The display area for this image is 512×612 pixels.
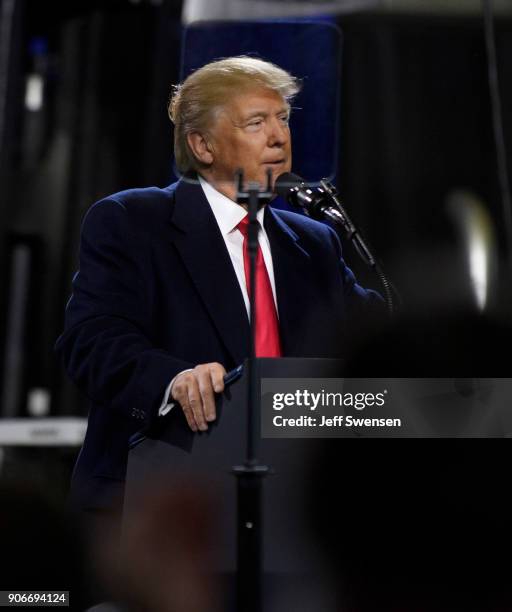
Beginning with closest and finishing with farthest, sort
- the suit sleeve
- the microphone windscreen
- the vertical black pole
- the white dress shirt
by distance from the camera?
the vertical black pole < the suit sleeve < the microphone windscreen < the white dress shirt

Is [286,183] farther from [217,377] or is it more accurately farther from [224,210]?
[217,377]

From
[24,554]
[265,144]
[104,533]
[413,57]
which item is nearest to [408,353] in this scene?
[265,144]

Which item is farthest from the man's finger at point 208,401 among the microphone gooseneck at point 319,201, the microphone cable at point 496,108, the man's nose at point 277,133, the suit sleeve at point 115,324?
the microphone cable at point 496,108

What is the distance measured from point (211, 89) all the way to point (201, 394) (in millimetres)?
677

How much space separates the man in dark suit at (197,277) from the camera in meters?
1.54

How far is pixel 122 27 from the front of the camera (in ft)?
10.9

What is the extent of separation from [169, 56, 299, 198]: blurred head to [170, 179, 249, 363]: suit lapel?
58mm

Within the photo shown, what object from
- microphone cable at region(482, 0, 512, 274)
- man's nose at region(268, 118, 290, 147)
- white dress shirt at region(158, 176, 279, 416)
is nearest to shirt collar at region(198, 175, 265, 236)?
white dress shirt at region(158, 176, 279, 416)

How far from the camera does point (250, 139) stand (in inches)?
65.4

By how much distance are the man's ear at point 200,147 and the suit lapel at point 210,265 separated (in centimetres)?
5

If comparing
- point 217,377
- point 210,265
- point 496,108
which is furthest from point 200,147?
point 496,108

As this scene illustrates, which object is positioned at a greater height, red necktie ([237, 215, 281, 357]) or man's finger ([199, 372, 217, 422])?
red necktie ([237, 215, 281, 357])

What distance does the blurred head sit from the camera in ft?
5.39

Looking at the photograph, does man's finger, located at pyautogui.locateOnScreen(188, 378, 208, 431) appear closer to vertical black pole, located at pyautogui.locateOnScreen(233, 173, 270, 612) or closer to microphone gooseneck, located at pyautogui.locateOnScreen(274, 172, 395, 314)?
vertical black pole, located at pyautogui.locateOnScreen(233, 173, 270, 612)
